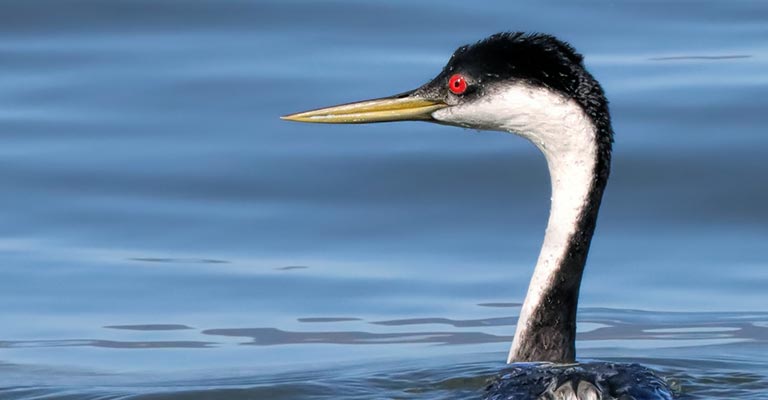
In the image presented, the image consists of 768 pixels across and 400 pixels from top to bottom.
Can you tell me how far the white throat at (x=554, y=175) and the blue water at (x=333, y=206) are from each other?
0.40 meters

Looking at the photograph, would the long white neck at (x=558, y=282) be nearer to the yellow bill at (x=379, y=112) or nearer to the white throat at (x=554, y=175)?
the white throat at (x=554, y=175)

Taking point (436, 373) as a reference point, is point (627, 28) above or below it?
above

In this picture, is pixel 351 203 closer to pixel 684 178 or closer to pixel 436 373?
pixel 684 178

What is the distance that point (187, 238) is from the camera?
413 inches

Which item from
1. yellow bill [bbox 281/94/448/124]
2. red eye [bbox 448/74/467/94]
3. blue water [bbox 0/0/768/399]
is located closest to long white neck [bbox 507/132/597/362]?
blue water [bbox 0/0/768/399]

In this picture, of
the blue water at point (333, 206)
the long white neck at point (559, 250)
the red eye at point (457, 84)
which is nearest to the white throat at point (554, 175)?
the long white neck at point (559, 250)

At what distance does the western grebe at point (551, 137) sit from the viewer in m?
7.51

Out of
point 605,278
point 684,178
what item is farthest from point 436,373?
point 684,178

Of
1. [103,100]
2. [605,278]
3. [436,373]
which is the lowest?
[436,373]

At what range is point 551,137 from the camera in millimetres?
7621

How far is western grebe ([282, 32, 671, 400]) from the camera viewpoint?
24.6 ft

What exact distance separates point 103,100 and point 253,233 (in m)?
2.39

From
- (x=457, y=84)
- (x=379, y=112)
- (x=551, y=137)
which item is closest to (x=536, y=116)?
(x=551, y=137)

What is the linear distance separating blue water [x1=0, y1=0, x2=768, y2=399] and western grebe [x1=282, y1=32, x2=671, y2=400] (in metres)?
0.43
